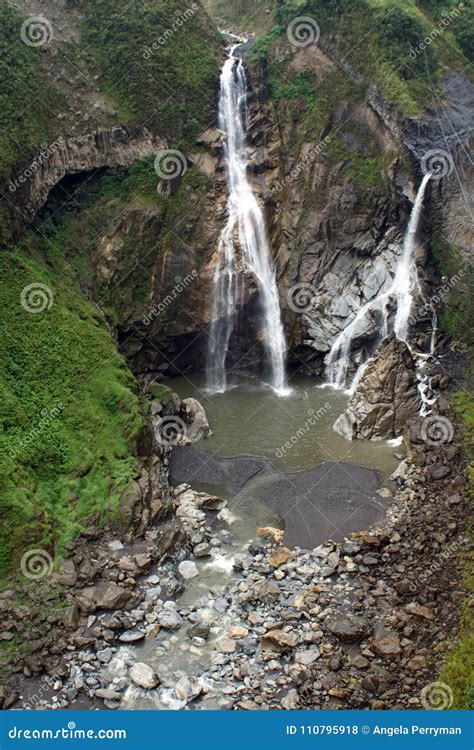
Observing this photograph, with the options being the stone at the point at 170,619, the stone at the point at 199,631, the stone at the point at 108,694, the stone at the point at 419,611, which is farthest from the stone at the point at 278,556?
the stone at the point at 108,694

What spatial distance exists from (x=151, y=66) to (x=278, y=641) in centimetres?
2928

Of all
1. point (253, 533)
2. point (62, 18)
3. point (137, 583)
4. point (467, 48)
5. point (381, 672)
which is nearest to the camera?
point (381, 672)

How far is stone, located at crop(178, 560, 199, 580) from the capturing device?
19.1 metres

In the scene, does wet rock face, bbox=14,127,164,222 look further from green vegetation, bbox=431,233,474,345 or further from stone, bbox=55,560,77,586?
stone, bbox=55,560,77,586

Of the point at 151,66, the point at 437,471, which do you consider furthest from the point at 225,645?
the point at 151,66

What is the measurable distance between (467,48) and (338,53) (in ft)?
25.1

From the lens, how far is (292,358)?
3259 centimetres

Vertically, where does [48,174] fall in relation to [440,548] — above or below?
above

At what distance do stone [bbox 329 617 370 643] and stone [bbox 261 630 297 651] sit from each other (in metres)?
1.11

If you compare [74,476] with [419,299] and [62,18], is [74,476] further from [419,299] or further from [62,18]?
[62,18]

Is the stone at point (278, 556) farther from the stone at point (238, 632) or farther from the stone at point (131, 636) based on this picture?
the stone at point (131, 636)

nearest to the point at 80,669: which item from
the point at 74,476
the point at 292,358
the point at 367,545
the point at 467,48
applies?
the point at 74,476

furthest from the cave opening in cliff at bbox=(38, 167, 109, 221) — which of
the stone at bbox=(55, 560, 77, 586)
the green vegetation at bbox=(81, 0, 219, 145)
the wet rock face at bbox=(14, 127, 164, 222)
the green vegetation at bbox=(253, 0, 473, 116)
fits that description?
the stone at bbox=(55, 560, 77, 586)

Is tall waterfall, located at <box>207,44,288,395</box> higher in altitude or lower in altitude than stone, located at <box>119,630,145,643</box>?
higher
